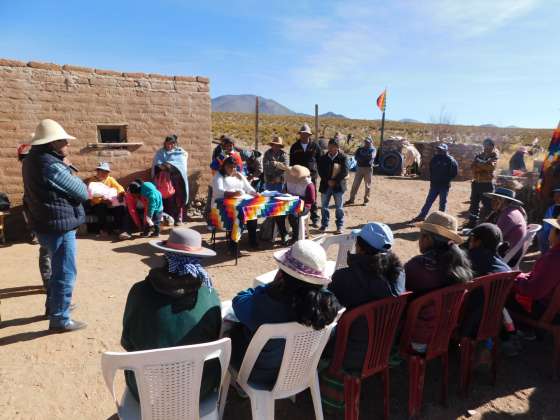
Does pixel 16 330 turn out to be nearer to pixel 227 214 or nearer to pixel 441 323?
pixel 227 214

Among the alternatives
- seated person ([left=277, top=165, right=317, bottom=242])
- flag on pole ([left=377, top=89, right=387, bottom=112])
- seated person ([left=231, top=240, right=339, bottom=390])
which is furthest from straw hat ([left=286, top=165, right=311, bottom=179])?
flag on pole ([left=377, top=89, right=387, bottom=112])

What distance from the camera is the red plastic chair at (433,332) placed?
2844 mm

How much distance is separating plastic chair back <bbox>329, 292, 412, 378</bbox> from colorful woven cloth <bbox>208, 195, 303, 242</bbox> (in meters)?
3.67

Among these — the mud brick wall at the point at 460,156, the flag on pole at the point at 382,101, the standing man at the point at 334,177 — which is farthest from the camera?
the flag on pole at the point at 382,101

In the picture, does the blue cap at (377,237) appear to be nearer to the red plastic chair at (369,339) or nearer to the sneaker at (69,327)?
the red plastic chair at (369,339)

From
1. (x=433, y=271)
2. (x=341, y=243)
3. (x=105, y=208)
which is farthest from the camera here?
(x=105, y=208)

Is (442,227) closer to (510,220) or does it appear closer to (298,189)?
(510,220)

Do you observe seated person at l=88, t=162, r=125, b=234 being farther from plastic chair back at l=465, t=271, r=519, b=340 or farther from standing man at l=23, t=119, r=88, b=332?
plastic chair back at l=465, t=271, r=519, b=340

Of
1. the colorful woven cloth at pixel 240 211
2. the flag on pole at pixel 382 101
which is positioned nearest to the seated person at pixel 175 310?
the colorful woven cloth at pixel 240 211

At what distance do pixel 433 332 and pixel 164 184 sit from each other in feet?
20.7

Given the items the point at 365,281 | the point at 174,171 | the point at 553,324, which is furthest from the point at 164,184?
the point at 553,324

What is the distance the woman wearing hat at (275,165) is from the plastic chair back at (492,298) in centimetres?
539

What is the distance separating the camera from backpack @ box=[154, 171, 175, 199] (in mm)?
8078

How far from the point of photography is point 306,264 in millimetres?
2330
